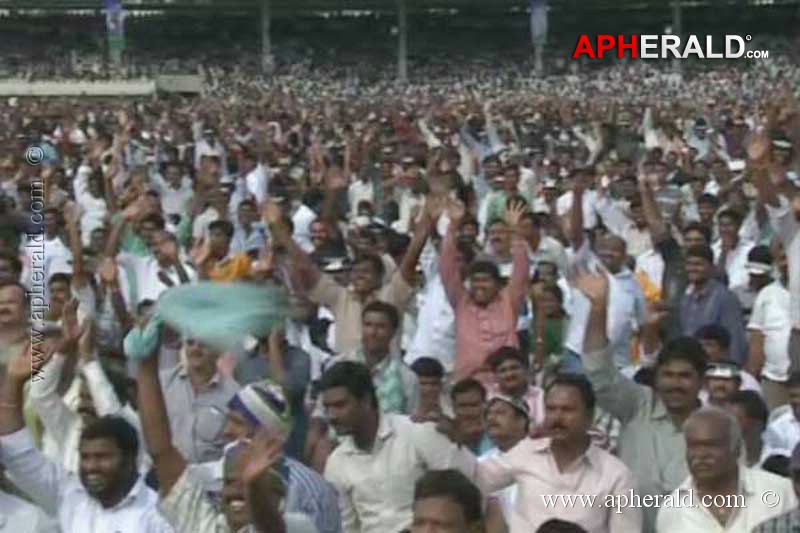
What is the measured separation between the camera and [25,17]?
174ft

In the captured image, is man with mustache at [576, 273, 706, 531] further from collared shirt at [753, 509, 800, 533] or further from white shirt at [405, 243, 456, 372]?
white shirt at [405, 243, 456, 372]

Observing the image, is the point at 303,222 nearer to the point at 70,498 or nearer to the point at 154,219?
the point at 154,219

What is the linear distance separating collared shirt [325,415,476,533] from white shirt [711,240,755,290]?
346cm

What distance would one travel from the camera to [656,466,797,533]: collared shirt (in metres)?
4.40

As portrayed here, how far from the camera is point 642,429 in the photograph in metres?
5.26

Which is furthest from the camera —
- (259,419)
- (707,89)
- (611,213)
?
(707,89)

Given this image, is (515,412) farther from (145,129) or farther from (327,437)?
(145,129)

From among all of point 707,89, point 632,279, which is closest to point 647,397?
point 632,279

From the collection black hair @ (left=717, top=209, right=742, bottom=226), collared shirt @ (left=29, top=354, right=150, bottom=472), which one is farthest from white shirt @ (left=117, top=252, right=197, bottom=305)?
black hair @ (left=717, top=209, right=742, bottom=226)

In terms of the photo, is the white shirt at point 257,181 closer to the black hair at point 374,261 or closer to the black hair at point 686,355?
the black hair at point 374,261

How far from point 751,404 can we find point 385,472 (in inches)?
48.7

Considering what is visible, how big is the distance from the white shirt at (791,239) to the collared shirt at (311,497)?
305 cm

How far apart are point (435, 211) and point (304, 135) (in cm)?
950

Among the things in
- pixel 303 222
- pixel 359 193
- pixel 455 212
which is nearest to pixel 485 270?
pixel 455 212
